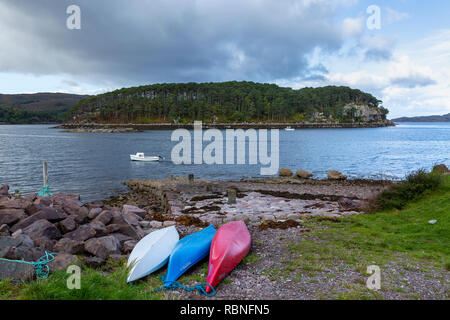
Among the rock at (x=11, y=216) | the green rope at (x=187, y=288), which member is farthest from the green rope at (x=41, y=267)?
the rock at (x=11, y=216)

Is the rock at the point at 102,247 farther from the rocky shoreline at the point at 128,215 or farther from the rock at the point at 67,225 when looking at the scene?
the rock at the point at 67,225

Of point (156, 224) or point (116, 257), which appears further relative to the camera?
point (156, 224)

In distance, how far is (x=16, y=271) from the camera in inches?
247

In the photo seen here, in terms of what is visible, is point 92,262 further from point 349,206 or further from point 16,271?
point 349,206

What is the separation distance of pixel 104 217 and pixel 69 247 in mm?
3180

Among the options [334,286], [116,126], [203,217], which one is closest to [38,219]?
[203,217]

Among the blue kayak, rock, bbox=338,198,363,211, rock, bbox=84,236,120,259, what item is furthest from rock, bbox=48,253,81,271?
rock, bbox=338,198,363,211

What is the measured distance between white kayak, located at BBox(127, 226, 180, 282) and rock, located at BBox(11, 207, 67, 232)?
14.0 ft

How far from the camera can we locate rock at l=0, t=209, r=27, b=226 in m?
10.3

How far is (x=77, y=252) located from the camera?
28.5ft

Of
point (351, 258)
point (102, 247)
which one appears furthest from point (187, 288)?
point (351, 258)

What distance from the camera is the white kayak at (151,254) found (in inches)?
287
